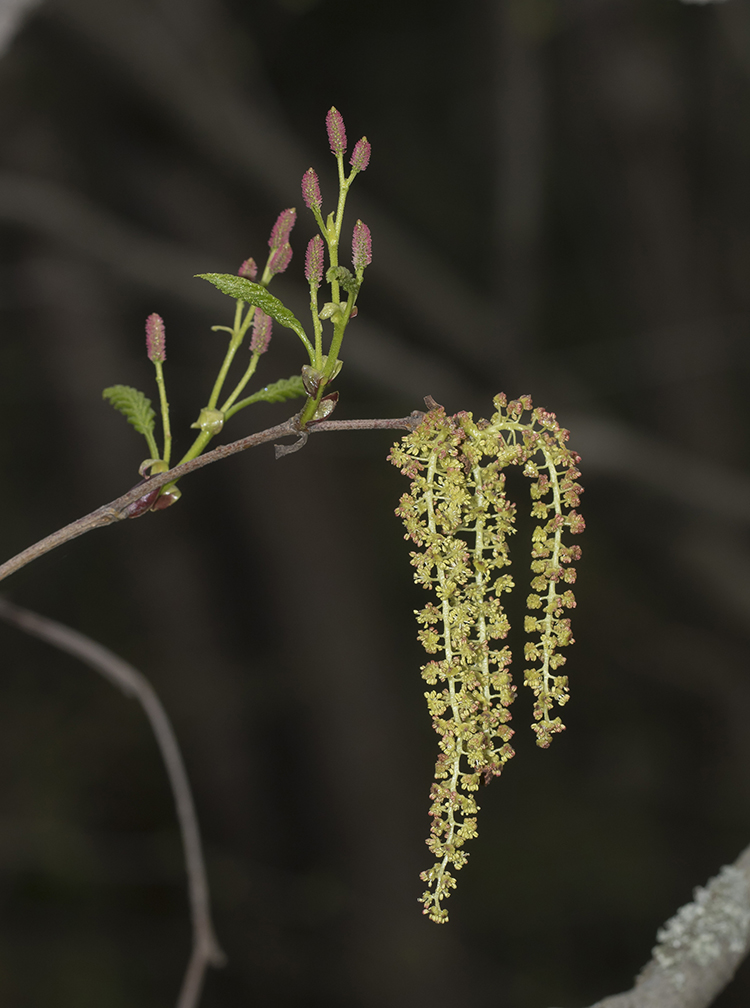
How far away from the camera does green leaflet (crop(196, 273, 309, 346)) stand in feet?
2.63

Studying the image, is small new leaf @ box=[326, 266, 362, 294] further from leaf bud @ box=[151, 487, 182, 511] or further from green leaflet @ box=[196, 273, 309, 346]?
leaf bud @ box=[151, 487, 182, 511]

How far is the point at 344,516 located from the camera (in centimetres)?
478

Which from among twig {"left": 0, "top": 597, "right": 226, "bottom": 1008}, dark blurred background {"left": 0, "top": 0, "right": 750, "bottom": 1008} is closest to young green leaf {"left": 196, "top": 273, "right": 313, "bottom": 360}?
twig {"left": 0, "top": 597, "right": 226, "bottom": 1008}

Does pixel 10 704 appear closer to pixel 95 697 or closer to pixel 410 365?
pixel 95 697

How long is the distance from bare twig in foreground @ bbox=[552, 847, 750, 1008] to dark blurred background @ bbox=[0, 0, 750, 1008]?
1582 millimetres

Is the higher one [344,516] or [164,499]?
[344,516]

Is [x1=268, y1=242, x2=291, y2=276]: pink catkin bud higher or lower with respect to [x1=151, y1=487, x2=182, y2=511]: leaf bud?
higher

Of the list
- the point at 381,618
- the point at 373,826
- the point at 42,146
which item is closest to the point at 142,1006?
the point at 373,826

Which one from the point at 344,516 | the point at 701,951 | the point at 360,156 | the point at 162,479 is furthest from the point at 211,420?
the point at 344,516

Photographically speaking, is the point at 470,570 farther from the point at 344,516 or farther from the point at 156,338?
the point at 344,516

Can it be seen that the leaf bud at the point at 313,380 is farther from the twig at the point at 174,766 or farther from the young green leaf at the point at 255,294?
the twig at the point at 174,766

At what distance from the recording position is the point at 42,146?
413 cm

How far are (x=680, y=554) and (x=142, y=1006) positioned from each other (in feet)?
11.8

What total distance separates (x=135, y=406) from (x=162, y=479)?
0.60 ft
